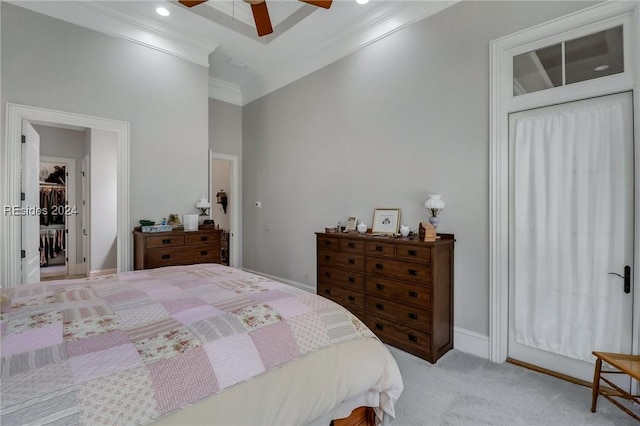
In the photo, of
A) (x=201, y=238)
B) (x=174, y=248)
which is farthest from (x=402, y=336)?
(x=174, y=248)

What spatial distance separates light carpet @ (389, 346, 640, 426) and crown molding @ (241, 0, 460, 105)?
334 centimetres

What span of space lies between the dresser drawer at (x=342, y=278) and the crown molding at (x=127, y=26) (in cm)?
341

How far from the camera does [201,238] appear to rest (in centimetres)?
387

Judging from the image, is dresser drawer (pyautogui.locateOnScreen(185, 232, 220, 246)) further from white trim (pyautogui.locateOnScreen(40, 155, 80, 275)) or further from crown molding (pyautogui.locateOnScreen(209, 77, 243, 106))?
white trim (pyautogui.locateOnScreen(40, 155, 80, 275))

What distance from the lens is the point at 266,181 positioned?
5141 millimetres

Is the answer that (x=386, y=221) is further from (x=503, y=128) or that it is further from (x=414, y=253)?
(x=503, y=128)

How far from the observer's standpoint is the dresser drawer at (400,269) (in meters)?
2.64

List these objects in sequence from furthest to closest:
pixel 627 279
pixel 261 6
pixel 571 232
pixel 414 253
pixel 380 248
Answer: pixel 380 248
pixel 414 253
pixel 261 6
pixel 571 232
pixel 627 279

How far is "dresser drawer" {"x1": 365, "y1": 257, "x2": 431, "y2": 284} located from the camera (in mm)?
2641

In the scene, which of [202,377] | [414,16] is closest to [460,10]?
[414,16]

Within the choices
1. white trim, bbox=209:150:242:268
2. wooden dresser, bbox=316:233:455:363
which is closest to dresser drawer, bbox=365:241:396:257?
wooden dresser, bbox=316:233:455:363

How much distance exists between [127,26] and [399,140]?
3.52 m

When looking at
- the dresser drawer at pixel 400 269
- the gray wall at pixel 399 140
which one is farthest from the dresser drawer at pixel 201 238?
the dresser drawer at pixel 400 269

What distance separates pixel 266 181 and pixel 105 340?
164 inches
